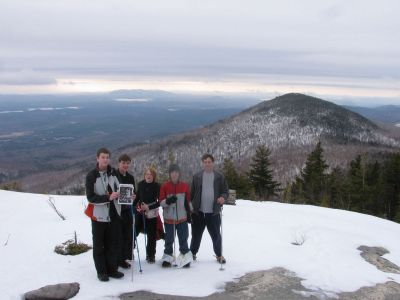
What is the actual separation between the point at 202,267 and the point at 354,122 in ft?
634

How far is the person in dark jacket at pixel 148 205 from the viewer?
26.0 ft

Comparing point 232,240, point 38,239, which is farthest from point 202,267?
point 38,239

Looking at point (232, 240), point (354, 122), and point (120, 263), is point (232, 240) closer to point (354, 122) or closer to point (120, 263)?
point (120, 263)

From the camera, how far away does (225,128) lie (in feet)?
641

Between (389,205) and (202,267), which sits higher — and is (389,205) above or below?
below

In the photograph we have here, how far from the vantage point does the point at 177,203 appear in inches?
320

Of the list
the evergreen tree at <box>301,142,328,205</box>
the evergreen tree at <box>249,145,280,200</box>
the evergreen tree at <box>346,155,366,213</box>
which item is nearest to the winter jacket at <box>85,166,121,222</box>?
the evergreen tree at <box>346,155,366,213</box>

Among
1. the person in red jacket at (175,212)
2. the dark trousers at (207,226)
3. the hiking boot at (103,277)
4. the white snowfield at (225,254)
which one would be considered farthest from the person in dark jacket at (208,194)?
the hiking boot at (103,277)

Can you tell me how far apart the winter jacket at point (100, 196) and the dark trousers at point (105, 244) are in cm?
16

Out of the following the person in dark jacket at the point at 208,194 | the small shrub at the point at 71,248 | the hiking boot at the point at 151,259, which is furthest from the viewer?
the small shrub at the point at 71,248

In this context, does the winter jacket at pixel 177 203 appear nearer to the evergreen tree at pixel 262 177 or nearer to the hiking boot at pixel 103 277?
the hiking boot at pixel 103 277

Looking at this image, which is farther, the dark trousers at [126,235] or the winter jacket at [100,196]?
the dark trousers at [126,235]

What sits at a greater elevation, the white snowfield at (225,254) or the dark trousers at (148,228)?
the dark trousers at (148,228)

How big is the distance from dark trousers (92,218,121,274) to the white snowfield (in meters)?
0.30
